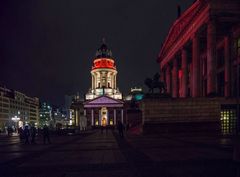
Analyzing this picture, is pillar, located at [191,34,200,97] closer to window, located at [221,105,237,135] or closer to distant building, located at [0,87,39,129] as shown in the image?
window, located at [221,105,237,135]

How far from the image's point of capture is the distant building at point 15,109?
12188 cm

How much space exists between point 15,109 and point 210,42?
408ft

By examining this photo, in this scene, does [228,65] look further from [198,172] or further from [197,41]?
[198,172]

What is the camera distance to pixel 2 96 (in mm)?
121375

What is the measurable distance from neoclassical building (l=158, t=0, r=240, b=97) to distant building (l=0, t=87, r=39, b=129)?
2568 inches

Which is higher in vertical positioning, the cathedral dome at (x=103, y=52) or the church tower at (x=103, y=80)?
the cathedral dome at (x=103, y=52)

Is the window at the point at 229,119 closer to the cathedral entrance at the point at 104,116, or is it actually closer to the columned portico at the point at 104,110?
the columned portico at the point at 104,110

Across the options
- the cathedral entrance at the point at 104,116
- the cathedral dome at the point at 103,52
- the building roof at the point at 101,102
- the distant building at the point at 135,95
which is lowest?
the cathedral entrance at the point at 104,116

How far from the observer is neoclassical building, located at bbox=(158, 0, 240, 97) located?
125ft

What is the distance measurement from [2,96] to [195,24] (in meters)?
102

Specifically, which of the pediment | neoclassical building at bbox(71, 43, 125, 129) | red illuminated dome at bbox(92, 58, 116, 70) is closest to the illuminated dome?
red illuminated dome at bbox(92, 58, 116, 70)

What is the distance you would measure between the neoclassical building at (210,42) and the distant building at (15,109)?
214ft

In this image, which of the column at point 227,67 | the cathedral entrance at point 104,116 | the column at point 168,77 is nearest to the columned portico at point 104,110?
the cathedral entrance at point 104,116

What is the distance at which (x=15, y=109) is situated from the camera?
463ft
